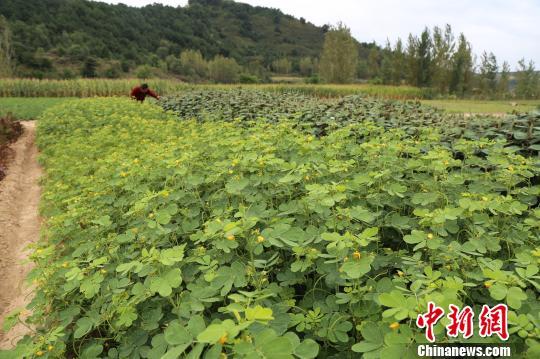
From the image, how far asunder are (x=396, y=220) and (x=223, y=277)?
115 cm

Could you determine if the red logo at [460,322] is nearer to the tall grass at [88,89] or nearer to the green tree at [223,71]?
the tall grass at [88,89]

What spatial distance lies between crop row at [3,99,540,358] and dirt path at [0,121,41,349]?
2.34 ft

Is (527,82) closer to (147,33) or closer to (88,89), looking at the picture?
(88,89)

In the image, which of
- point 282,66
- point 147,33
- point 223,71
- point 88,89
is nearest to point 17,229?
point 88,89

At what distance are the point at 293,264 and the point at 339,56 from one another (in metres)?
34.6

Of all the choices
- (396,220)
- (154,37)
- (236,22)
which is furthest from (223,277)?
(236,22)

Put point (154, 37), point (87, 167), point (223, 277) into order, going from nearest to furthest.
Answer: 1. point (223, 277)
2. point (87, 167)
3. point (154, 37)

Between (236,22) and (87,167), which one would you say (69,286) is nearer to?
(87,167)

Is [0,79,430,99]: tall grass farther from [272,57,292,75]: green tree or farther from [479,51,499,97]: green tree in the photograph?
[272,57,292,75]: green tree

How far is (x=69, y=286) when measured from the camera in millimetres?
2066

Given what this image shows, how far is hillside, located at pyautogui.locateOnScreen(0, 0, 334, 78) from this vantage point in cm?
5491

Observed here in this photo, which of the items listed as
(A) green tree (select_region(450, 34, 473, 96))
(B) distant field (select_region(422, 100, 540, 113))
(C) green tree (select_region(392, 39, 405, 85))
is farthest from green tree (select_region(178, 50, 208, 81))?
(B) distant field (select_region(422, 100, 540, 113))

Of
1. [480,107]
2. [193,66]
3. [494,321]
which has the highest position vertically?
[193,66]

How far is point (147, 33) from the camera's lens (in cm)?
7112
